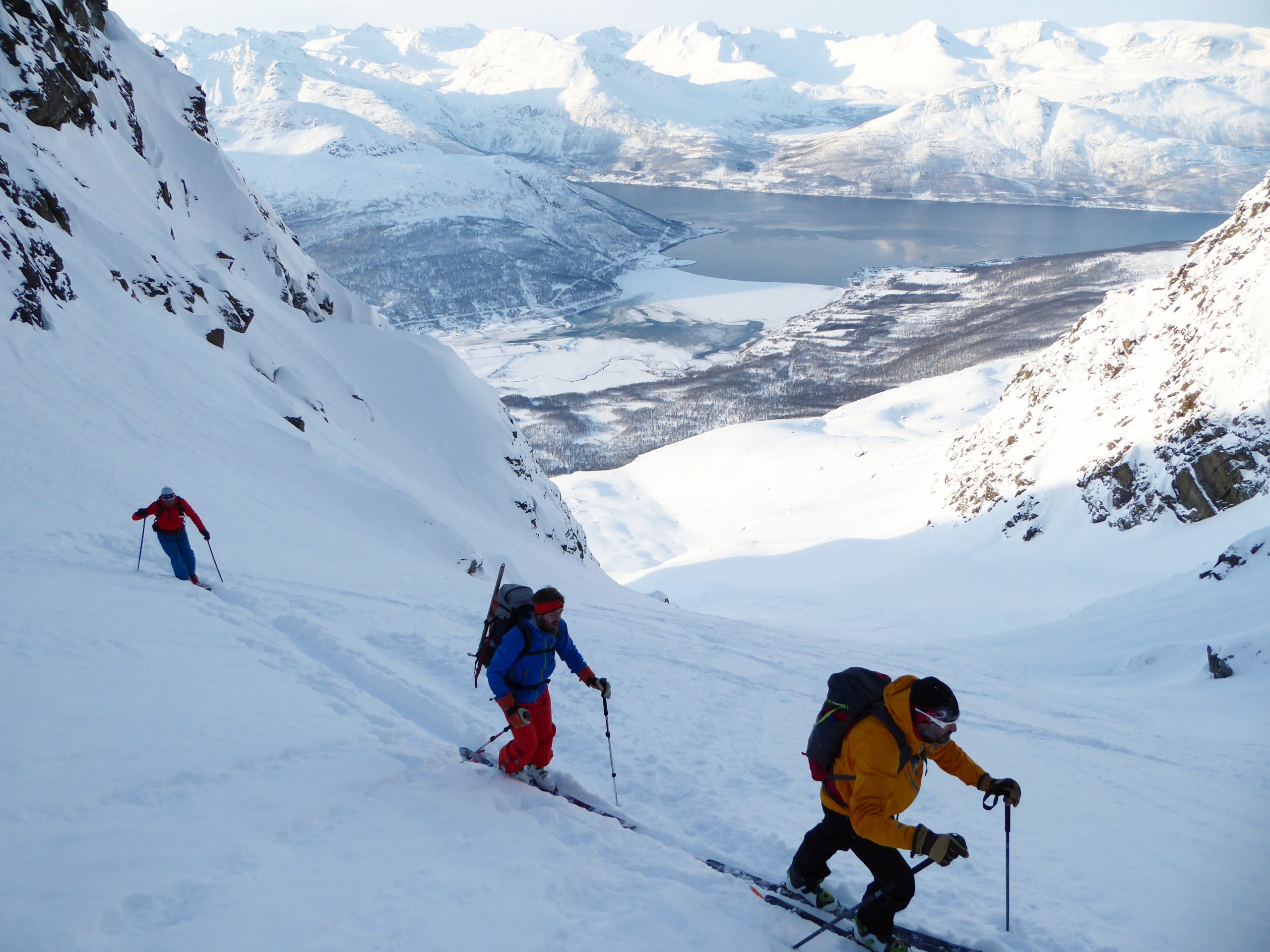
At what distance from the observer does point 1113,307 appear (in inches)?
1289

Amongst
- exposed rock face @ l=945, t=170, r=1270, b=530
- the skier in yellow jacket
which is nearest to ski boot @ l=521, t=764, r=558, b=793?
the skier in yellow jacket

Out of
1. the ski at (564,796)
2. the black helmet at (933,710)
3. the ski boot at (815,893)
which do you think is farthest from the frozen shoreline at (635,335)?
the black helmet at (933,710)

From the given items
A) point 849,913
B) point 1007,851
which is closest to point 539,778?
point 849,913

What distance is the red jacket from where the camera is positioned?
9.51 metres

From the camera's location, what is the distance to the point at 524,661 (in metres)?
5.79

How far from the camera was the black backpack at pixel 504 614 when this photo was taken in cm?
577

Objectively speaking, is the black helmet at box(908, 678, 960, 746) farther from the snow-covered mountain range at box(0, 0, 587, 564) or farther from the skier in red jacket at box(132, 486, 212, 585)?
the snow-covered mountain range at box(0, 0, 587, 564)

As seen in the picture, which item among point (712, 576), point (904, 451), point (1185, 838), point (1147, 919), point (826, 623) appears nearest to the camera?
point (1147, 919)

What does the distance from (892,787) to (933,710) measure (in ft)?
1.71

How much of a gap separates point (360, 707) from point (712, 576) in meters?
A: 25.2

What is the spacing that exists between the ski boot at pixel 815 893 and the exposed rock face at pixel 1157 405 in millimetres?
23591

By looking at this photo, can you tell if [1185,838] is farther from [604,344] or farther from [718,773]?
[604,344]

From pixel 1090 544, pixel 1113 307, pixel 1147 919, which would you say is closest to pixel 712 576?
pixel 1090 544

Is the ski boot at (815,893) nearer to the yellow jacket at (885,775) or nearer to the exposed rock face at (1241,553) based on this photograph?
the yellow jacket at (885,775)
